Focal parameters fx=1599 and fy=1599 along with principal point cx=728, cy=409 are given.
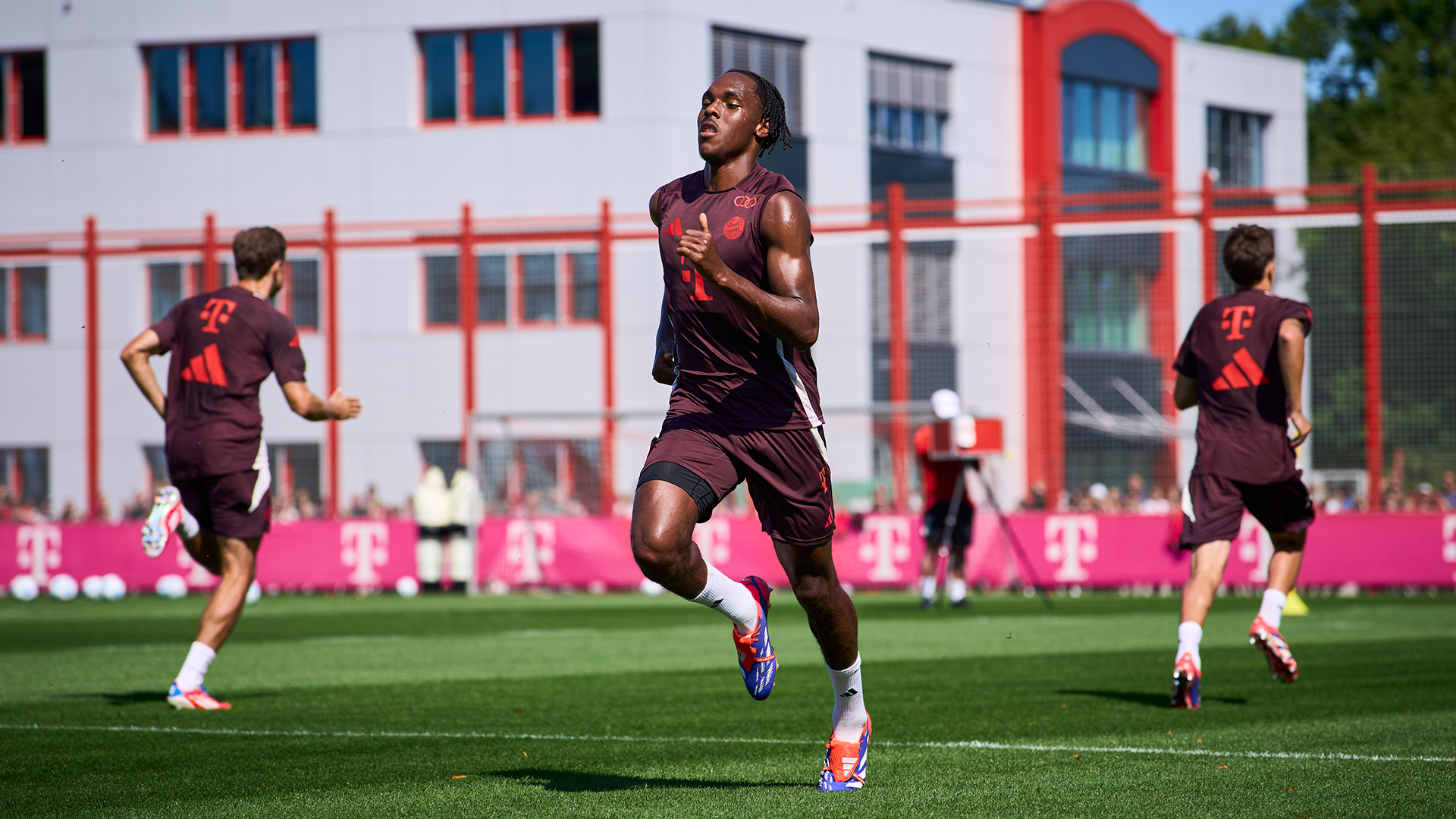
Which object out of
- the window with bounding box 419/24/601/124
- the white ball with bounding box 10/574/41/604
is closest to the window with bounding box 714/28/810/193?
the window with bounding box 419/24/601/124

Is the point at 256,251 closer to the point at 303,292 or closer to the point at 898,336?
the point at 898,336

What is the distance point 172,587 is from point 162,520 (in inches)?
564

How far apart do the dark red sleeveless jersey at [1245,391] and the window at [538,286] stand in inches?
635

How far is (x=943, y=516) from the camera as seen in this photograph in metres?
16.2

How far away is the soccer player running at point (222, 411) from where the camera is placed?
7.41m

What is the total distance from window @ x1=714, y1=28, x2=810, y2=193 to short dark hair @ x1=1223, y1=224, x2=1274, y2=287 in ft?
75.3

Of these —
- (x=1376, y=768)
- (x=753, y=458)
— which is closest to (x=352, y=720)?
(x=753, y=458)

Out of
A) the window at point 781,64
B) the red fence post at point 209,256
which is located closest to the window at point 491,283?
the red fence post at point 209,256

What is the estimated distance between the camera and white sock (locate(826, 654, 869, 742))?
5012mm

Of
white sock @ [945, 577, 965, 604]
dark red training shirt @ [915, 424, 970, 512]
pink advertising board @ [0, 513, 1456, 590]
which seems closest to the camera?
white sock @ [945, 577, 965, 604]

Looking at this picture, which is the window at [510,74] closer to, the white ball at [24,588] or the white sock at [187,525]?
the white ball at [24,588]

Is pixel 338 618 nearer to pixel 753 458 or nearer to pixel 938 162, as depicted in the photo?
pixel 753 458

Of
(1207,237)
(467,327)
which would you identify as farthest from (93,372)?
(1207,237)

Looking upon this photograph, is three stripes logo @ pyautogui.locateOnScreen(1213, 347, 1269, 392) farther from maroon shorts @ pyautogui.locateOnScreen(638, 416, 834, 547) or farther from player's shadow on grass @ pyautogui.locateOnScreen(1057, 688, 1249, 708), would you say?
maroon shorts @ pyautogui.locateOnScreen(638, 416, 834, 547)
